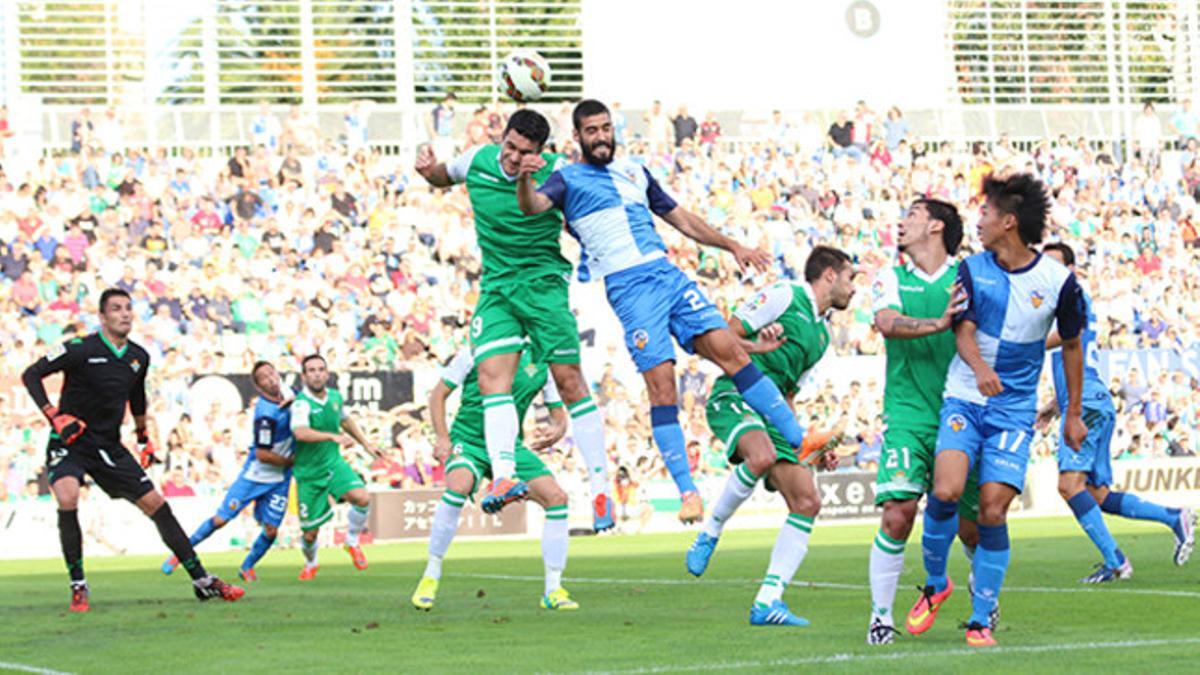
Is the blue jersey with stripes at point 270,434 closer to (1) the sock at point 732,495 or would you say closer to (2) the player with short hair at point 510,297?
(2) the player with short hair at point 510,297

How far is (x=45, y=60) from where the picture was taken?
42906 mm

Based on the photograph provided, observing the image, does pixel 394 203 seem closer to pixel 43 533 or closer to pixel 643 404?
pixel 643 404

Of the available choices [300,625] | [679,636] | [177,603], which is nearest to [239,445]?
[177,603]

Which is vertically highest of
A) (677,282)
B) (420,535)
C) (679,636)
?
(677,282)

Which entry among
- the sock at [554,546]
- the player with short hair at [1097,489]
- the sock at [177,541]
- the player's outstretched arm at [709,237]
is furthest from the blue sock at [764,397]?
the sock at [177,541]

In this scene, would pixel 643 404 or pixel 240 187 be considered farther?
pixel 240 187

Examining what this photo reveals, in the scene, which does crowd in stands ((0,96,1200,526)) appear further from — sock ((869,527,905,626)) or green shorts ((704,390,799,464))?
sock ((869,527,905,626))

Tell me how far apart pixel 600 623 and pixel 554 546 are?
1503 millimetres

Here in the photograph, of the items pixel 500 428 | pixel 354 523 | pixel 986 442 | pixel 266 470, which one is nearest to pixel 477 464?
pixel 500 428

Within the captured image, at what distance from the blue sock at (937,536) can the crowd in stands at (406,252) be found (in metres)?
17.8

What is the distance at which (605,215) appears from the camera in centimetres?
1222

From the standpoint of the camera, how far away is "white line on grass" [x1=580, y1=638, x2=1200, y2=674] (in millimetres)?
8992

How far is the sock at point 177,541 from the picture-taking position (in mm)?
14891

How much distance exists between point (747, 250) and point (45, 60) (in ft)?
112
